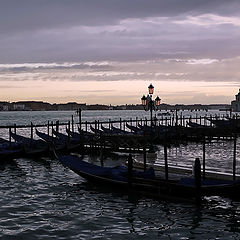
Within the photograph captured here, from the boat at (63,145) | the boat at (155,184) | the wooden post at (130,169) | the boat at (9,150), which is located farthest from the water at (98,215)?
the boat at (63,145)

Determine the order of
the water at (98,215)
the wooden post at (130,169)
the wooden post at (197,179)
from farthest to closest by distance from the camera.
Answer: the wooden post at (130,169) → the wooden post at (197,179) → the water at (98,215)

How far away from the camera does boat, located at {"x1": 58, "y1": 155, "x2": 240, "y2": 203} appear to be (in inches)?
519

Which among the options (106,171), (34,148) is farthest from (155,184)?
(34,148)

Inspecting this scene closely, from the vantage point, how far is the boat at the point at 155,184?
1319 centimetres

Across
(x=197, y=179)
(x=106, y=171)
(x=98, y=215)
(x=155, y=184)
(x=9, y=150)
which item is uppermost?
(x=197, y=179)

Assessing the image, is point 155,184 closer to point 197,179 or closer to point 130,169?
point 130,169

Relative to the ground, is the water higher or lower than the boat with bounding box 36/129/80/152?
lower

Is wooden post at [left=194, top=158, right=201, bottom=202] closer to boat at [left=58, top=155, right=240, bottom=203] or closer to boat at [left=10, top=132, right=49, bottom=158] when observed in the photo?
boat at [left=58, top=155, right=240, bottom=203]

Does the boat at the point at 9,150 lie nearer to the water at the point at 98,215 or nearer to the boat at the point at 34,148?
the boat at the point at 34,148

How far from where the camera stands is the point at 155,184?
567 inches

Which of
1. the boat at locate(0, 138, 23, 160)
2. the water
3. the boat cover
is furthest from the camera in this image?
the boat at locate(0, 138, 23, 160)

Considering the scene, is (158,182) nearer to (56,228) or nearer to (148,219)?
(148,219)

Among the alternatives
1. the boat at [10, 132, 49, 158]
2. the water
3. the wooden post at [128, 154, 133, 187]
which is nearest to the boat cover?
the wooden post at [128, 154, 133, 187]

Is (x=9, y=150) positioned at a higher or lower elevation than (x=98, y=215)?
higher
